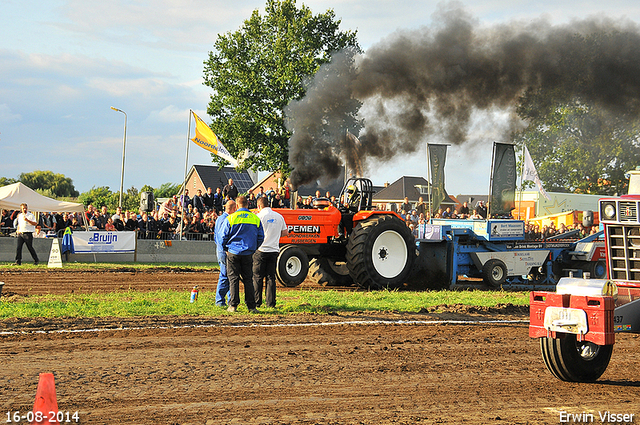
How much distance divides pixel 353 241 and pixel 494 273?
3948 millimetres

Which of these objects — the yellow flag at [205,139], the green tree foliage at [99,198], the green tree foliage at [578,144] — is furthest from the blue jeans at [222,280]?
the green tree foliage at [99,198]

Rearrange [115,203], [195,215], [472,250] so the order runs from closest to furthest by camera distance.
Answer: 1. [472,250]
2. [195,215]
3. [115,203]

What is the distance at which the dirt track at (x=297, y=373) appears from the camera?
4.74 meters

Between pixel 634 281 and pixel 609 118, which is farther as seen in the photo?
pixel 609 118

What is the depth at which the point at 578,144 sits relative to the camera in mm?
36094

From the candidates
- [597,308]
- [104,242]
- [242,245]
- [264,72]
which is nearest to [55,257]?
[104,242]

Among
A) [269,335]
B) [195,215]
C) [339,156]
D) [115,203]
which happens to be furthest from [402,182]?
[269,335]

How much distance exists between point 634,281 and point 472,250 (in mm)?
8311

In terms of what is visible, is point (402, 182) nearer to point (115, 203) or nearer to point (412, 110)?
point (115, 203)

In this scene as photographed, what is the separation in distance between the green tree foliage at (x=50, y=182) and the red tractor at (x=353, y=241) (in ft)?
266

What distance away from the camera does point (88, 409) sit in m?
4.66

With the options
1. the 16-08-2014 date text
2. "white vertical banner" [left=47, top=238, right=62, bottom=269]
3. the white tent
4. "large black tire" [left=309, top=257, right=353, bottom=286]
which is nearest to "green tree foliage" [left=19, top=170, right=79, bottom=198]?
the white tent

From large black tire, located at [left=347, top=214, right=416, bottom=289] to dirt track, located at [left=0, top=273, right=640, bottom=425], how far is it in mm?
4182

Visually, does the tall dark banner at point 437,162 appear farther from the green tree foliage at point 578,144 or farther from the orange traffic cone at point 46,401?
the orange traffic cone at point 46,401
